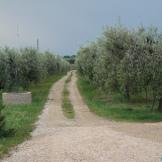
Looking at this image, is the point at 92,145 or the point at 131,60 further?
the point at 131,60

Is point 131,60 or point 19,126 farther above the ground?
point 131,60

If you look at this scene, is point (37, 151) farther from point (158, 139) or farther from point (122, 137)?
point (158, 139)

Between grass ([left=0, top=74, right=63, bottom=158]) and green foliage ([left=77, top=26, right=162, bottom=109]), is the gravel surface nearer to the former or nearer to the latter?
grass ([left=0, top=74, right=63, bottom=158])

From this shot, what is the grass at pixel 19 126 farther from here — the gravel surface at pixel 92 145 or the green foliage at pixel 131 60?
Answer: the green foliage at pixel 131 60

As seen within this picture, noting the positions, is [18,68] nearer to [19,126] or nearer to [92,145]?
[19,126]

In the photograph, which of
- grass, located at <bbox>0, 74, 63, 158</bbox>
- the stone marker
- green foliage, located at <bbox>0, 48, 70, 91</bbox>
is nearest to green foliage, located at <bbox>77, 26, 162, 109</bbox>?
grass, located at <bbox>0, 74, 63, 158</bbox>

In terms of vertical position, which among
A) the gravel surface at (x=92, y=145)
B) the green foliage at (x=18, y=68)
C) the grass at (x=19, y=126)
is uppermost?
the green foliage at (x=18, y=68)

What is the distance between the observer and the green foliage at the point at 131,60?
27.9m

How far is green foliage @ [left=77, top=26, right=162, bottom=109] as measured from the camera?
2786 centimetres

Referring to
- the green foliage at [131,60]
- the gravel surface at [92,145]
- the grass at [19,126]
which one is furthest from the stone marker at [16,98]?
the gravel surface at [92,145]

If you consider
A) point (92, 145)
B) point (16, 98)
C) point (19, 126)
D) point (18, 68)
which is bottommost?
point (19, 126)

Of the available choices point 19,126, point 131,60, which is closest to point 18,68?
point 131,60

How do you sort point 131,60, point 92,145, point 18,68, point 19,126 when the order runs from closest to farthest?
point 92,145
point 19,126
point 131,60
point 18,68

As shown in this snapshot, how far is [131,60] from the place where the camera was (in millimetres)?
28438
